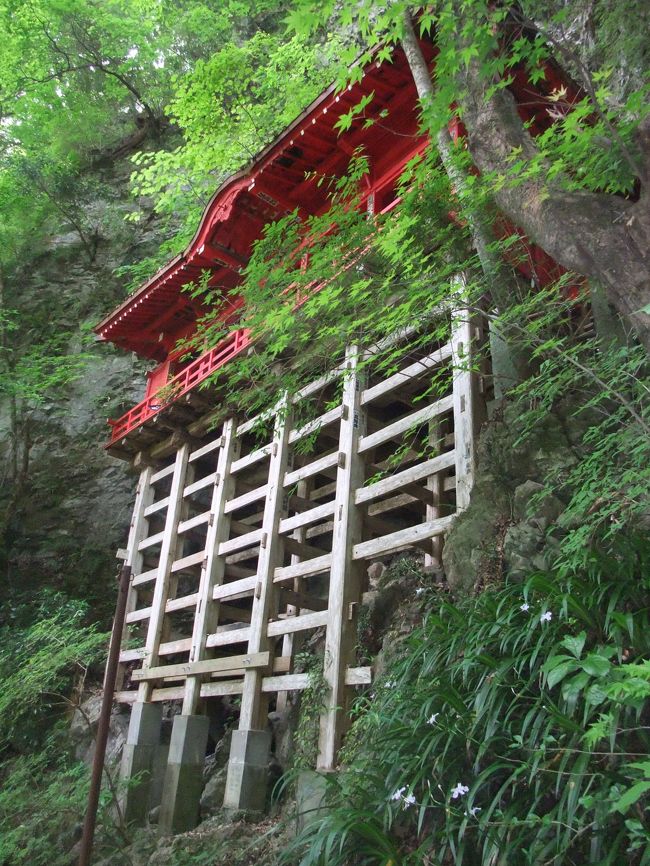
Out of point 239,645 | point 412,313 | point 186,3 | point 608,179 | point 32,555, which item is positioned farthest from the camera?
point 186,3

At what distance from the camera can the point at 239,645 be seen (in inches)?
479

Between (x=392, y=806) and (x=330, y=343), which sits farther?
(x=330, y=343)

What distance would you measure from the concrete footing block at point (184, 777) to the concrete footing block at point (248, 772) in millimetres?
1041

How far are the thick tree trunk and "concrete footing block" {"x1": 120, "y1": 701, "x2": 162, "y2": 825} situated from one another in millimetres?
8126

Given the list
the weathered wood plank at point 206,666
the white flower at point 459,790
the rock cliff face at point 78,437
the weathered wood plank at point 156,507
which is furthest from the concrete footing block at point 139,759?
the white flower at point 459,790

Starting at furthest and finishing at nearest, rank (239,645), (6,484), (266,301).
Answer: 1. (6,484)
2. (239,645)
3. (266,301)

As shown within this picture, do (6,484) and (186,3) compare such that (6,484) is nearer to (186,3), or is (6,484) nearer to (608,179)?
(608,179)

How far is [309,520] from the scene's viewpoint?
7.79 meters

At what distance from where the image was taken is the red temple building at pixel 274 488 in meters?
6.89

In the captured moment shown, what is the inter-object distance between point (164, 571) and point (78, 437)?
6.74 metres

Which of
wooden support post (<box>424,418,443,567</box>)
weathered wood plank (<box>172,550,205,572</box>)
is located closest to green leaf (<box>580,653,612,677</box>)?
wooden support post (<box>424,418,443,567</box>)

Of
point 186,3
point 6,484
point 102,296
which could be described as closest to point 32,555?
point 6,484

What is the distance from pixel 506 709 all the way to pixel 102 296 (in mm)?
16852

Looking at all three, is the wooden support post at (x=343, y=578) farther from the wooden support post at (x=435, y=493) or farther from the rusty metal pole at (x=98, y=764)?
the rusty metal pole at (x=98, y=764)
